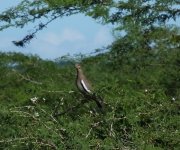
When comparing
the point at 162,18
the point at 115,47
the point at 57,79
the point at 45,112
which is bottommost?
the point at 57,79

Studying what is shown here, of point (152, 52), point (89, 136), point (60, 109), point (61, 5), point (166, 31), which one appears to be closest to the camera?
point (89, 136)

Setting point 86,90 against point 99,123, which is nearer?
point 99,123

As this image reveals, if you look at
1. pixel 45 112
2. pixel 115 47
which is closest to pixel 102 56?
pixel 115 47

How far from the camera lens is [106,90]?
3879 mm

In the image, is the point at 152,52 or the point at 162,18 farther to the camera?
the point at 152,52

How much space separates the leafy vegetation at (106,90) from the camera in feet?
10.9

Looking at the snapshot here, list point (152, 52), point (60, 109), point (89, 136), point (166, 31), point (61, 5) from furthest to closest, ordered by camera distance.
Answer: point (152, 52) → point (166, 31) → point (61, 5) → point (60, 109) → point (89, 136)

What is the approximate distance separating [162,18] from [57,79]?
1.94m

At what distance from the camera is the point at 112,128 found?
347 centimetres

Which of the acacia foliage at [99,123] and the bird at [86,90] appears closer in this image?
the acacia foliage at [99,123]

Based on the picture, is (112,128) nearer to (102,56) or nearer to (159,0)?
(159,0)

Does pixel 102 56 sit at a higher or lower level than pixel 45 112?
lower

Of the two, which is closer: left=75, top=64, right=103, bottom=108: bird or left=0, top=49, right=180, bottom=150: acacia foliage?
left=0, top=49, right=180, bottom=150: acacia foliage

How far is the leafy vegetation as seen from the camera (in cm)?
333
